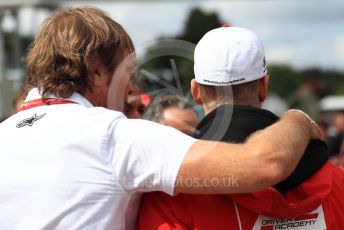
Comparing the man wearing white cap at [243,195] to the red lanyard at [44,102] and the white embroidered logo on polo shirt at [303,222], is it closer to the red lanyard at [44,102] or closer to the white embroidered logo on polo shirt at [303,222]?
the white embroidered logo on polo shirt at [303,222]

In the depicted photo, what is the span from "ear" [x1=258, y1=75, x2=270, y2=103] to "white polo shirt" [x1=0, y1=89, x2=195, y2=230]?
43cm

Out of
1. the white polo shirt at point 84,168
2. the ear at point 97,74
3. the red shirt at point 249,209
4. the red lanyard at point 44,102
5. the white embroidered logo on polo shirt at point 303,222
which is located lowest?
the white embroidered logo on polo shirt at point 303,222

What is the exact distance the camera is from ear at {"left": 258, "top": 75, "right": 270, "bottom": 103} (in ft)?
7.48

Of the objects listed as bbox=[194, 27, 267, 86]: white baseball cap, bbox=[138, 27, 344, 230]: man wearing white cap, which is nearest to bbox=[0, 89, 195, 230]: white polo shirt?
bbox=[138, 27, 344, 230]: man wearing white cap

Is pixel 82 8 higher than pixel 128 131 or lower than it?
higher

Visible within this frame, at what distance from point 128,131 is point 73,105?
274 mm

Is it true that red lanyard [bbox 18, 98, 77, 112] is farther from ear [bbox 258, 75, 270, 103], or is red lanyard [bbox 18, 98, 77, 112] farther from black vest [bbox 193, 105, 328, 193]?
ear [bbox 258, 75, 270, 103]

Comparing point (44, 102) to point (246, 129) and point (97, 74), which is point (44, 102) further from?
point (246, 129)

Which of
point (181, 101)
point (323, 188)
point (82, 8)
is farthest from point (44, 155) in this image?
point (181, 101)

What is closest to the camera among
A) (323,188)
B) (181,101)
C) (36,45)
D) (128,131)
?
(128,131)

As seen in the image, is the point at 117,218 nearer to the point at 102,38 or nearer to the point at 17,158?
the point at 17,158

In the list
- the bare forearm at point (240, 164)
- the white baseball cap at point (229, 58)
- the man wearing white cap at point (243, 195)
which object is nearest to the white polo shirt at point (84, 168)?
the bare forearm at point (240, 164)

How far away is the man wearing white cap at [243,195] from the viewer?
2096 mm

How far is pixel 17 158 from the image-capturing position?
210 cm
